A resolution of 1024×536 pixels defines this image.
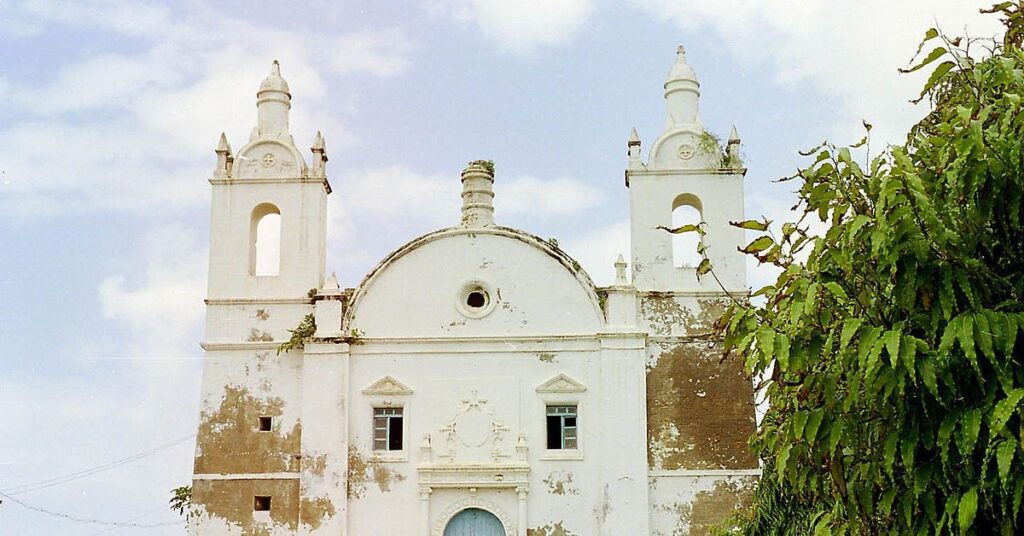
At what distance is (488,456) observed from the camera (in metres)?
19.4

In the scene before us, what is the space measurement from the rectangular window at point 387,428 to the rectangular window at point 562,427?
2.26m

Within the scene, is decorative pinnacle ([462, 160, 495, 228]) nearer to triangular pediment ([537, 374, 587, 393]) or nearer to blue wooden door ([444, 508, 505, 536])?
triangular pediment ([537, 374, 587, 393])

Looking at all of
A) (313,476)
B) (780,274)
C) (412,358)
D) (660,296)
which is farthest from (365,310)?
(780,274)

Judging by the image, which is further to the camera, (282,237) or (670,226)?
(282,237)

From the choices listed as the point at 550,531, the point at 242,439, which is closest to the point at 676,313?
the point at 550,531

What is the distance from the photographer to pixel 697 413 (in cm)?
1953

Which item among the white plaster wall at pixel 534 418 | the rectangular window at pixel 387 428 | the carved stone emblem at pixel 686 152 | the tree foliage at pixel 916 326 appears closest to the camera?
the tree foliage at pixel 916 326

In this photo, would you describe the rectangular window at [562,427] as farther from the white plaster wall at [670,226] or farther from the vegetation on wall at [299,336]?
the vegetation on wall at [299,336]

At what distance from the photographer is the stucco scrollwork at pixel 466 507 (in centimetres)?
1922

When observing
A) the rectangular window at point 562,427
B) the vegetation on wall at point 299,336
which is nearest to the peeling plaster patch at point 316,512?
the vegetation on wall at point 299,336

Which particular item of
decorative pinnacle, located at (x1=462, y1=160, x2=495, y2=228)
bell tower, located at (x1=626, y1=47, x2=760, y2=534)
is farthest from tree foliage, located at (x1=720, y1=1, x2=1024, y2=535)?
decorative pinnacle, located at (x1=462, y1=160, x2=495, y2=228)

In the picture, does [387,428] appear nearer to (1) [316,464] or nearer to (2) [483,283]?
(1) [316,464]

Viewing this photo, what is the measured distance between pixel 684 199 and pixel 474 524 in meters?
6.05

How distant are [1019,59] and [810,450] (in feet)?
6.60
